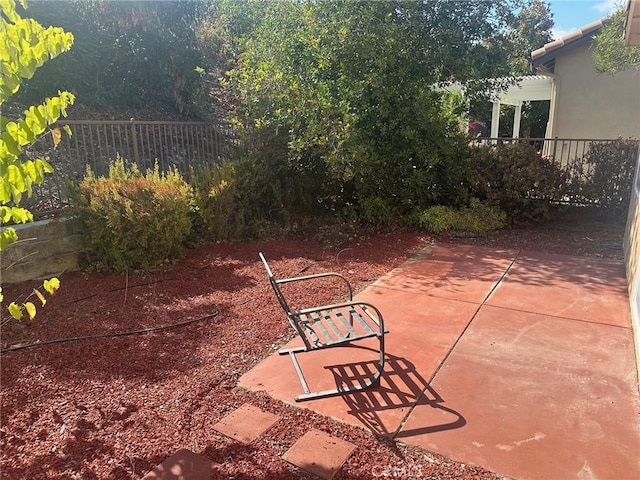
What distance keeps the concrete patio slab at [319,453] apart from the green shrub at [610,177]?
271 inches

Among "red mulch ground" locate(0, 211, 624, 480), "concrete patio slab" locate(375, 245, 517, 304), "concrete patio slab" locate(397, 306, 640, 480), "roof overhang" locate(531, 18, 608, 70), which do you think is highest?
"roof overhang" locate(531, 18, 608, 70)

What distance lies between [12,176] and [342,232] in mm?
5433

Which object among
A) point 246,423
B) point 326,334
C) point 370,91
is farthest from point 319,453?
point 370,91

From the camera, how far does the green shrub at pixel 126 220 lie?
5.06 m

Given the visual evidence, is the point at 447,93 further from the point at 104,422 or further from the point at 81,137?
the point at 104,422

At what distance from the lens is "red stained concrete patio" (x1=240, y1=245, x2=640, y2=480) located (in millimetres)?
2418

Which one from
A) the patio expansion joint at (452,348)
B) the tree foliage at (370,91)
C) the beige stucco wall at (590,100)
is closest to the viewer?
the patio expansion joint at (452,348)

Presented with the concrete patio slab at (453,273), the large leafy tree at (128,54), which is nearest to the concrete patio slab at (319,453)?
the concrete patio slab at (453,273)

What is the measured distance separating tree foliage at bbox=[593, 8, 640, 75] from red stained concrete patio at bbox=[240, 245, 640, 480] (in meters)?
4.22

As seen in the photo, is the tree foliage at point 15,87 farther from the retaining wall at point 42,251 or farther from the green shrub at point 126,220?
the green shrub at point 126,220

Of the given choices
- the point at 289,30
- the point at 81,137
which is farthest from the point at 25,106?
the point at 289,30

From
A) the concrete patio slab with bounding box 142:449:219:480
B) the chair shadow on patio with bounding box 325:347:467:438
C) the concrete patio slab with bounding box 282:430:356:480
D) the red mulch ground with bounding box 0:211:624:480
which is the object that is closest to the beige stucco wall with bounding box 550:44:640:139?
the red mulch ground with bounding box 0:211:624:480

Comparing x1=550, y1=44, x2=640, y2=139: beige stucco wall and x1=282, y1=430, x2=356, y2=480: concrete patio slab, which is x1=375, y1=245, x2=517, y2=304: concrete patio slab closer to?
x1=282, y1=430, x2=356, y2=480: concrete patio slab

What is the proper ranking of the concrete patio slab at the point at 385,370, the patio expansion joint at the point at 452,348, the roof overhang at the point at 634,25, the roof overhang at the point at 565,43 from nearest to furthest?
the patio expansion joint at the point at 452,348 → the concrete patio slab at the point at 385,370 → the roof overhang at the point at 634,25 → the roof overhang at the point at 565,43
